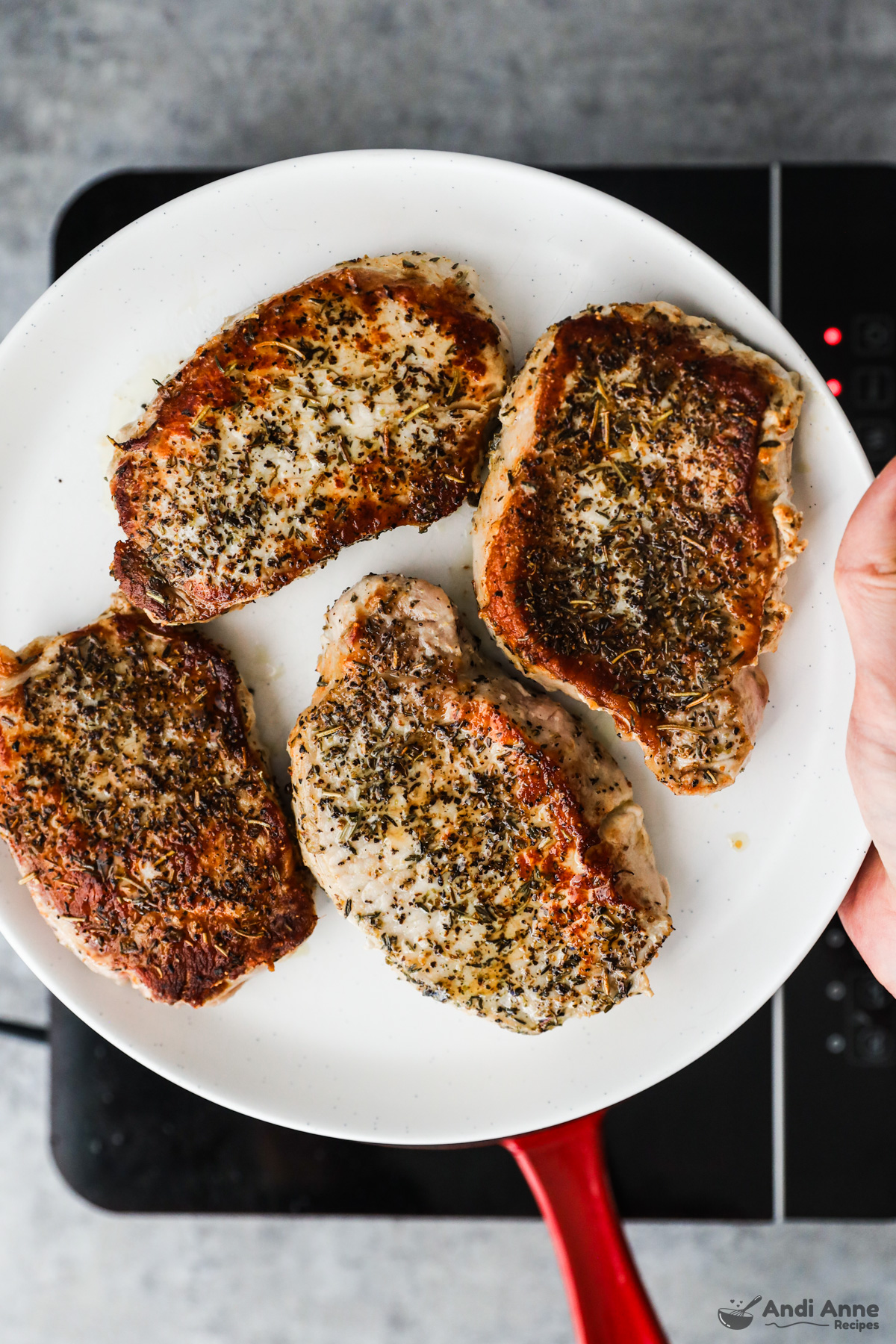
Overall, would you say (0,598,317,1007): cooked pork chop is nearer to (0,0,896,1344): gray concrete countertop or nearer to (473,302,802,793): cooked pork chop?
(473,302,802,793): cooked pork chop

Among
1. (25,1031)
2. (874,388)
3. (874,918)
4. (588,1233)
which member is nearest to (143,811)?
(25,1031)

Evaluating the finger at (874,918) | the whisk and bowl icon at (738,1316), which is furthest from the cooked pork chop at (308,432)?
the whisk and bowl icon at (738,1316)

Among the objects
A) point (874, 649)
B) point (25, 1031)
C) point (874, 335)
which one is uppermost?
point (874, 335)

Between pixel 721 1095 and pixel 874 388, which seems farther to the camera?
pixel 721 1095

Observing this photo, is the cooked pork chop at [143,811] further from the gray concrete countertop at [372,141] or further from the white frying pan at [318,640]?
the gray concrete countertop at [372,141]

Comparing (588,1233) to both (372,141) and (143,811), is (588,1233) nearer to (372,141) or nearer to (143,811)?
(143,811)

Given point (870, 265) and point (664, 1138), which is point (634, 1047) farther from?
point (870, 265)

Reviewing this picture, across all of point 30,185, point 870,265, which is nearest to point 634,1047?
point 870,265
